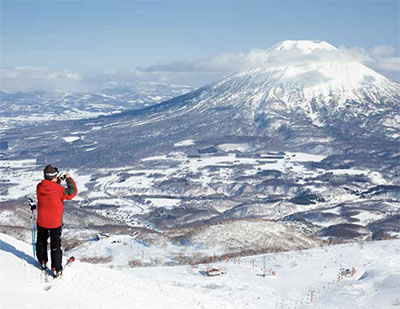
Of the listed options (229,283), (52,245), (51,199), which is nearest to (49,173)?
(51,199)

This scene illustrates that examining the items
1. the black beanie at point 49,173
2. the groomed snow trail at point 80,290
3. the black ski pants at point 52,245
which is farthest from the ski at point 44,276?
the black beanie at point 49,173

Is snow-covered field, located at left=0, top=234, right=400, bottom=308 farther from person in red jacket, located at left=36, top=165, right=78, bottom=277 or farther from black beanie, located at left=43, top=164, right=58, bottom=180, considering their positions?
black beanie, located at left=43, top=164, right=58, bottom=180

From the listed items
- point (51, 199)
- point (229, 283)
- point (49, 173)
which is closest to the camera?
point (49, 173)

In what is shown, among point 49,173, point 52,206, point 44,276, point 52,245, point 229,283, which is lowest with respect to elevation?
point 229,283

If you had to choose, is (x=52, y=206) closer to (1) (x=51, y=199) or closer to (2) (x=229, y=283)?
(1) (x=51, y=199)

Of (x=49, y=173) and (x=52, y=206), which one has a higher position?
(x=49, y=173)

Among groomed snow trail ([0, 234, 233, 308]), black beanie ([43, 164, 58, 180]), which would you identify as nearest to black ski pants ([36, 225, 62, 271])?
groomed snow trail ([0, 234, 233, 308])

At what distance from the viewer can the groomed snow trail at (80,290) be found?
11961 mm

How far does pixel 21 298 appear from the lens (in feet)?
38.4

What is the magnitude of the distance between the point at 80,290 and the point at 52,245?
1398 millimetres

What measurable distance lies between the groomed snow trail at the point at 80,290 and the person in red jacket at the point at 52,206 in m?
0.66

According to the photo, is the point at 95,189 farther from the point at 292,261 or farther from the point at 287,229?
the point at 292,261

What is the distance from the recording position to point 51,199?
12.6 metres

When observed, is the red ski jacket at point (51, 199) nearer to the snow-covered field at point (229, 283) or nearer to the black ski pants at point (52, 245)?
the black ski pants at point (52, 245)
